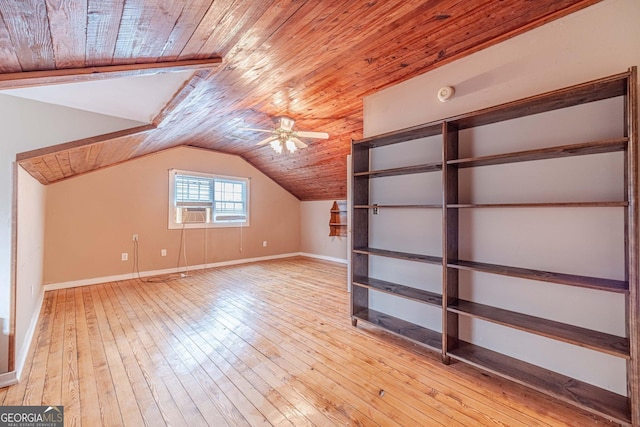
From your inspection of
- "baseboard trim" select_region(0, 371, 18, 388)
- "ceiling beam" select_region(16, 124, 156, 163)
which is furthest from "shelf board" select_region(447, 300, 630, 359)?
"ceiling beam" select_region(16, 124, 156, 163)

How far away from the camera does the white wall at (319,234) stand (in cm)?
637

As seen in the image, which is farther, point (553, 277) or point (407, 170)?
point (407, 170)

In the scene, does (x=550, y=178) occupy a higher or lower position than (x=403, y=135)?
lower

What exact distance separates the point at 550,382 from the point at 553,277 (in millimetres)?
669

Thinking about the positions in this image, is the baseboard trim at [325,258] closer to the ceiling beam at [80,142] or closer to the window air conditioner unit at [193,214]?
the window air conditioner unit at [193,214]

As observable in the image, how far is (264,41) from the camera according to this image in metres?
1.77

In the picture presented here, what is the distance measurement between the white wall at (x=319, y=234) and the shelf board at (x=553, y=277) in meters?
4.26

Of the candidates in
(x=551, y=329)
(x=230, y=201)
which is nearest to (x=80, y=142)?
(x=551, y=329)

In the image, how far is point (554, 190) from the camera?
1787mm

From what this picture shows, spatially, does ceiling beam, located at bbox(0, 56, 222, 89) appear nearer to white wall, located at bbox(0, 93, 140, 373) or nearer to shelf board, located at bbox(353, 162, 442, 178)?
white wall, located at bbox(0, 93, 140, 373)

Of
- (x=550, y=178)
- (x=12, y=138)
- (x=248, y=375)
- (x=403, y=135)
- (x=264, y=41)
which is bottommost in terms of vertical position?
(x=248, y=375)

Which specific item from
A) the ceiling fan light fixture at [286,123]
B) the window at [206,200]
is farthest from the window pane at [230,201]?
the ceiling fan light fixture at [286,123]

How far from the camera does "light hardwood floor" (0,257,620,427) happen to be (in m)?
1.56

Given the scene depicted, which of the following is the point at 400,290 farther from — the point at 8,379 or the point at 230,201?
the point at 230,201
